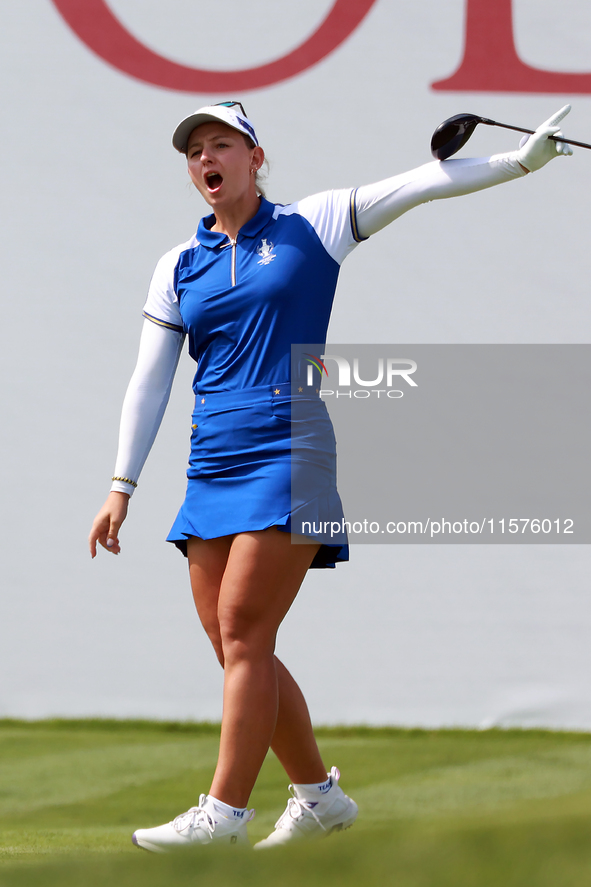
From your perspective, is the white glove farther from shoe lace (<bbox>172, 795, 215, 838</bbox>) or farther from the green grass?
shoe lace (<bbox>172, 795, 215, 838</bbox>)

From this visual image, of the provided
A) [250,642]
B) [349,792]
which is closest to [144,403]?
[250,642]

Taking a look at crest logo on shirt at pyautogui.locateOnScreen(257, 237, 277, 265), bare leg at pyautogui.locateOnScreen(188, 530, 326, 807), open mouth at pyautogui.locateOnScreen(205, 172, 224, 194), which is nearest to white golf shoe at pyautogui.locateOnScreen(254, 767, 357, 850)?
bare leg at pyautogui.locateOnScreen(188, 530, 326, 807)

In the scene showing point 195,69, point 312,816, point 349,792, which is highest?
point 195,69

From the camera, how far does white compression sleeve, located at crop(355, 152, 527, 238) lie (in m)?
1.64

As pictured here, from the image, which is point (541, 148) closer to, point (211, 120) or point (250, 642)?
point (211, 120)

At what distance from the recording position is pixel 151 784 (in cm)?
262

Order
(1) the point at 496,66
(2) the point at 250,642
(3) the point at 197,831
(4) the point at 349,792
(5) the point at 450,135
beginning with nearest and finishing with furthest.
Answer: (3) the point at 197,831
(2) the point at 250,642
(5) the point at 450,135
(4) the point at 349,792
(1) the point at 496,66

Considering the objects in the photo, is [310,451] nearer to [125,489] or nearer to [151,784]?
[125,489]

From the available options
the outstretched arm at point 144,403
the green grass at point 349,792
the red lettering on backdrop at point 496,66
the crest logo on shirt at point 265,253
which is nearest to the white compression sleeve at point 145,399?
the outstretched arm at point 144,403

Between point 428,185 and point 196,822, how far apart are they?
121cm

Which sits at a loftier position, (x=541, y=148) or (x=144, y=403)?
(x=541, y=148)

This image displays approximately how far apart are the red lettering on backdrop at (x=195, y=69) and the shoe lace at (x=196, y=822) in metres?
2.66

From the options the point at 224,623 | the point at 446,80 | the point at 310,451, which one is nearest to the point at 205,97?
the point at 446,80

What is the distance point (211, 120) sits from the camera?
5.73 ft
